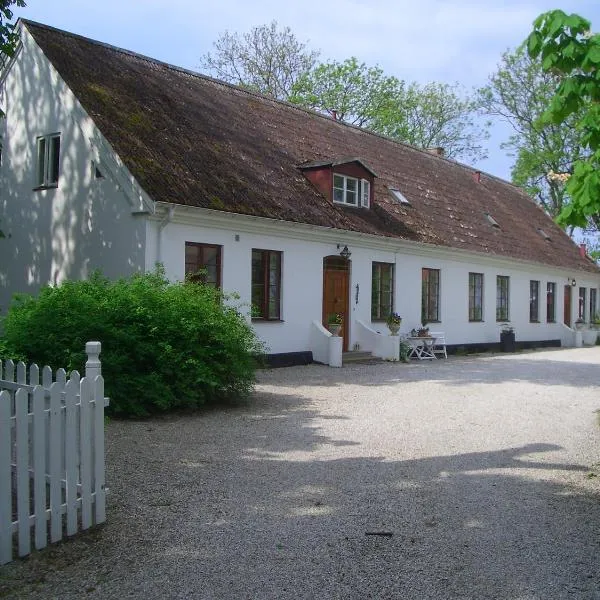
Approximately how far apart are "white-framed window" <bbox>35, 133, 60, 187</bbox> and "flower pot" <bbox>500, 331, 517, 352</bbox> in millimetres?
15874

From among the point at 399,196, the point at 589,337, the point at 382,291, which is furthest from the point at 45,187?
the point at 589,337

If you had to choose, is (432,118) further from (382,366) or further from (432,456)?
(432,456)

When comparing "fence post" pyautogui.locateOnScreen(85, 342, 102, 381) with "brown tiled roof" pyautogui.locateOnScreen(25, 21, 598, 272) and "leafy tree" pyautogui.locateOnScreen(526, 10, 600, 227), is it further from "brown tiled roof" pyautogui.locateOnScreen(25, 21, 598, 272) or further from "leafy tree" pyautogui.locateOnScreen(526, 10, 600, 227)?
"brown tiled roof" pyautogui.locateOnScreen(25, 21, 598, 272)

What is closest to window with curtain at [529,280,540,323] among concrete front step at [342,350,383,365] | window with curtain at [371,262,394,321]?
window with curtain at [371,262,394,321]

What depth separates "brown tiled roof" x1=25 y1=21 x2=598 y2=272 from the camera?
1439cm

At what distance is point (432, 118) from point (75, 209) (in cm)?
3428

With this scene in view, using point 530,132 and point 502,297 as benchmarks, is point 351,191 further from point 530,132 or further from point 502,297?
point 530,132

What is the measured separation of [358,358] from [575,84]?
41.7 feet

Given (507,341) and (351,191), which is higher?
(351,191)

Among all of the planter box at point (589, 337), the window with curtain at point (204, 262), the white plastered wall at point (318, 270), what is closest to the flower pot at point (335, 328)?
the white plastered wall at point (318, 270)

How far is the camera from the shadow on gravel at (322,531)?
408 cm

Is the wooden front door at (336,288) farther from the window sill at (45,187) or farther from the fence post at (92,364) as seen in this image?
the fence post at (92,364)

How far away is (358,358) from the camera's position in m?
17.7

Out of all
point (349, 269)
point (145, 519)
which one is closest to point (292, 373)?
point (349, 269)
